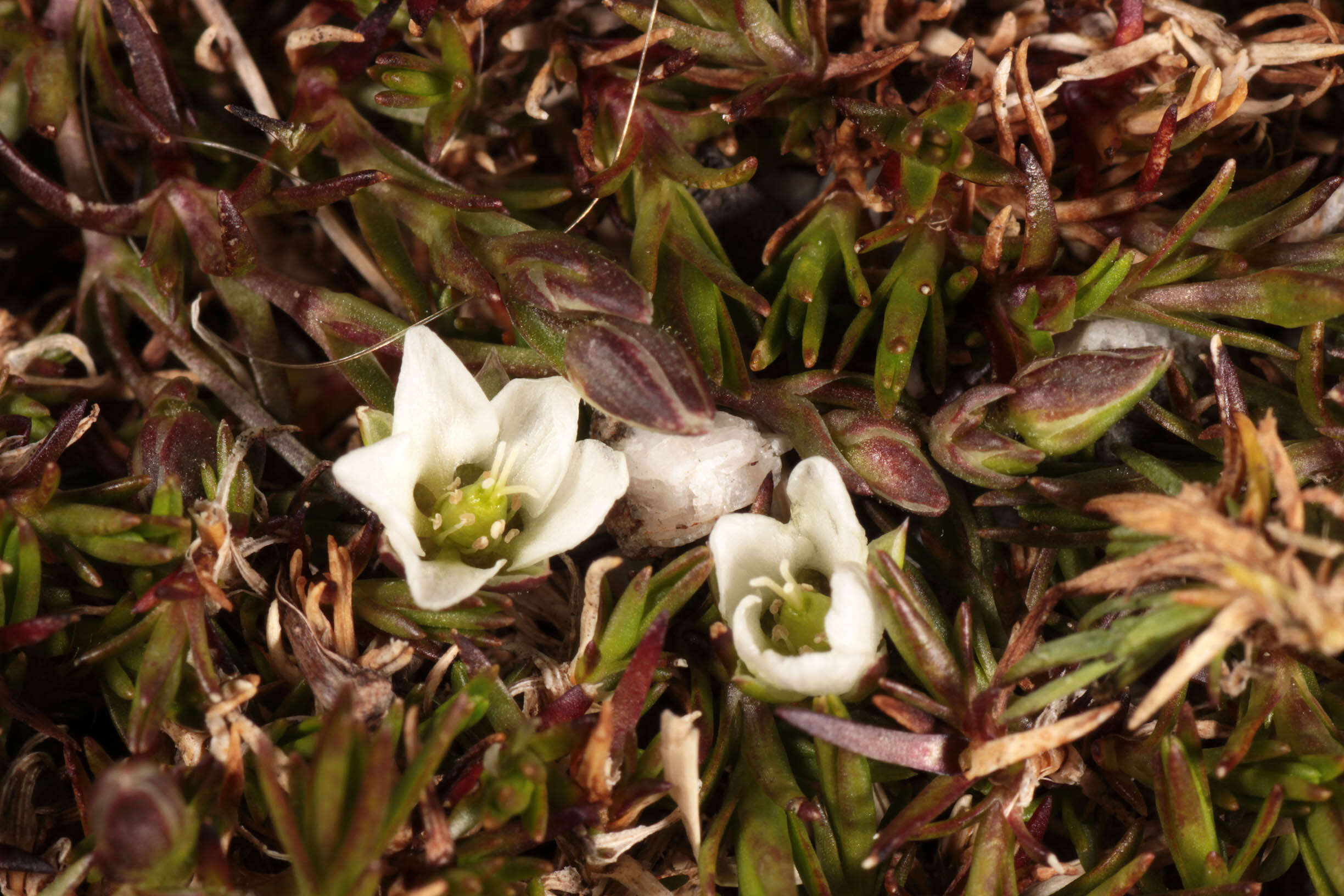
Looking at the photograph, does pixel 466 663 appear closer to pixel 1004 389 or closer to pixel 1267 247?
pixel 1004 389

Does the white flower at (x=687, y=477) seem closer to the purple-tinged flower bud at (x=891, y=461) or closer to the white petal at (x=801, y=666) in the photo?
the purple-tinged flower bud at (x=891, y=461)

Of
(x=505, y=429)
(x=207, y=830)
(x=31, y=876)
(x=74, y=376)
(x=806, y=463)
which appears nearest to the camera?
(x=207, y=830)

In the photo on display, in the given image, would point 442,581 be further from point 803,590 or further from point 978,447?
point 978,447

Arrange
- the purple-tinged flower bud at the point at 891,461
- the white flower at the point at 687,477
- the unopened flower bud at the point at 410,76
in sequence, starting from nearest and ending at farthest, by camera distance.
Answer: the purple-tinged flower bud at the point at 891,461 < the white flower at the point at 687,477 < the unopened flower bud at the point at 410,76

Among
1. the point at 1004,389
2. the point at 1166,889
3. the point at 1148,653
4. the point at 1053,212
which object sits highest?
the point at 1053,212

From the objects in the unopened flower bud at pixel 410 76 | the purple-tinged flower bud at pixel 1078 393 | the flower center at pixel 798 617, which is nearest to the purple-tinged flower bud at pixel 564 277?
the unopened flower bud at pixel 410 76

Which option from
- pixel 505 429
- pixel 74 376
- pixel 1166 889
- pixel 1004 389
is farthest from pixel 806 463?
pixel 74 376
